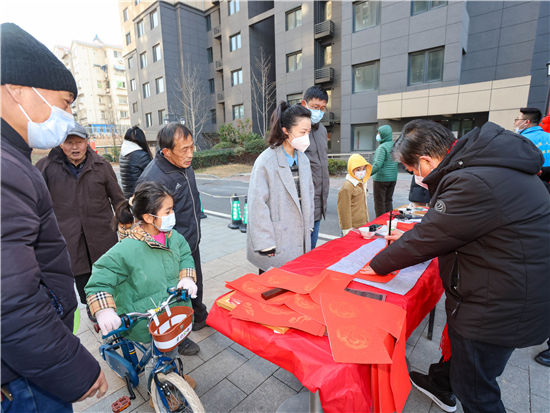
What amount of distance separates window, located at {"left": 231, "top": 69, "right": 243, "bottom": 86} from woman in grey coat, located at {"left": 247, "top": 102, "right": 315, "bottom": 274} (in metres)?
25.2

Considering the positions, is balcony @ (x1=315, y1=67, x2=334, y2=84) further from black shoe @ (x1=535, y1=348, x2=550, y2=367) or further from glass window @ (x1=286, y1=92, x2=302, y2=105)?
black shoe @ (x1=535, y1=348, x2=550, y2=367)

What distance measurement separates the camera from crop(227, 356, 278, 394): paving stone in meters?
2.24

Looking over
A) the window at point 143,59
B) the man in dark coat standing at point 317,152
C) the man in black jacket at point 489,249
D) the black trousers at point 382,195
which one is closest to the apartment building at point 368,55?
the window at point 143,59

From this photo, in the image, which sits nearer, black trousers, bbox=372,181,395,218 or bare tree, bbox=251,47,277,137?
black trousers, bbox=372,181,395,218

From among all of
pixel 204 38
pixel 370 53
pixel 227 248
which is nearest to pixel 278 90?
pixel 370 53

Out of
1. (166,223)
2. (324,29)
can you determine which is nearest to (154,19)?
(324,29)

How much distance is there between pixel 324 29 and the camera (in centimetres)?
1925

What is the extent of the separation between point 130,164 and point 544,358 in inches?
170

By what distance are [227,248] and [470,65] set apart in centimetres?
1764

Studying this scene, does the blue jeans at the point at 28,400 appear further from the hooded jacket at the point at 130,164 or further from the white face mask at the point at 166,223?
the hooded jacket at the point at 130,164

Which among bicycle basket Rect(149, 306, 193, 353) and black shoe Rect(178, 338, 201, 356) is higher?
bicycle basket Rect(149, 306, 193, 353)

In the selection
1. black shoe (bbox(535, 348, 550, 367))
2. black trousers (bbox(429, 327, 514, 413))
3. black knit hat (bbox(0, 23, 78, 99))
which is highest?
black knit hat (bbox(0, 23, 78, 99))

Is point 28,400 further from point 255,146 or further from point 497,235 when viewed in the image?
point 255,146

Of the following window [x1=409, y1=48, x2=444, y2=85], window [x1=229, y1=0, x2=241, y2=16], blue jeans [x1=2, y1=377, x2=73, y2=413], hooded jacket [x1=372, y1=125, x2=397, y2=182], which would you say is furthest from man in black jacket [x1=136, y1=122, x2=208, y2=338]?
window [x1=229, y1=0, x2=241, y2=16]
